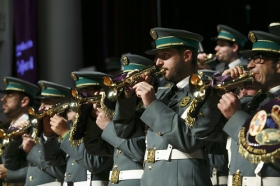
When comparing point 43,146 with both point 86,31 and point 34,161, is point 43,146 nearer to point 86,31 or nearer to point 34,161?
point 34,161

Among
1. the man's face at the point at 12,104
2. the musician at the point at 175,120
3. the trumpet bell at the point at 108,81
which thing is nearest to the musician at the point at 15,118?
the man's face at the point at 12,104

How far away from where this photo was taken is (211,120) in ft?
17.3

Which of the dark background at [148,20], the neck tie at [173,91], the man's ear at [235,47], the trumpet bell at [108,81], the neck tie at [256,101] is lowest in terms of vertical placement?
the neck tie at [256,101]

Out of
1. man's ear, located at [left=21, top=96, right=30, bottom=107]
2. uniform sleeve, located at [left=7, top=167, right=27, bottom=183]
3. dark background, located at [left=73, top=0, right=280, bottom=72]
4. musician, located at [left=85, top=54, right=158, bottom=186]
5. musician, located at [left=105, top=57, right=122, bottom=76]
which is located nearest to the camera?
musician, located at [left=85, top=54, right=158, bottom=186]

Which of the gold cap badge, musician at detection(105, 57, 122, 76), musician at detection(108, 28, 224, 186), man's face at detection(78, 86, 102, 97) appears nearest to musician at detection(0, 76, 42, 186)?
man's face at detection(78, 86, 102, 97)

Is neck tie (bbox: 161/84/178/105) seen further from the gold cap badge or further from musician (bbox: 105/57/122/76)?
musician (bbox: 105/57/122/76)

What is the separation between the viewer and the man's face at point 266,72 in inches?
213

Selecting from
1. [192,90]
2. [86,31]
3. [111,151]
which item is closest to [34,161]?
[111,151]

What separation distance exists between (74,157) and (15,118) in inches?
78.2

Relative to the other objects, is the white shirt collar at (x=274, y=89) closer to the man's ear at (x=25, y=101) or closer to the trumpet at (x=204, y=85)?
the trumpet at (x=204, y=85)

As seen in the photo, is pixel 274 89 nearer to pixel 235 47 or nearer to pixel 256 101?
pixel 256 101

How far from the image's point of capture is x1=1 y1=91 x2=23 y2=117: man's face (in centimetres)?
872

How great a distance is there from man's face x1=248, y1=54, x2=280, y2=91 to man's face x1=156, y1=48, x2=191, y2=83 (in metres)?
0.66

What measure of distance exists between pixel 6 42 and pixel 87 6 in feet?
6.03
